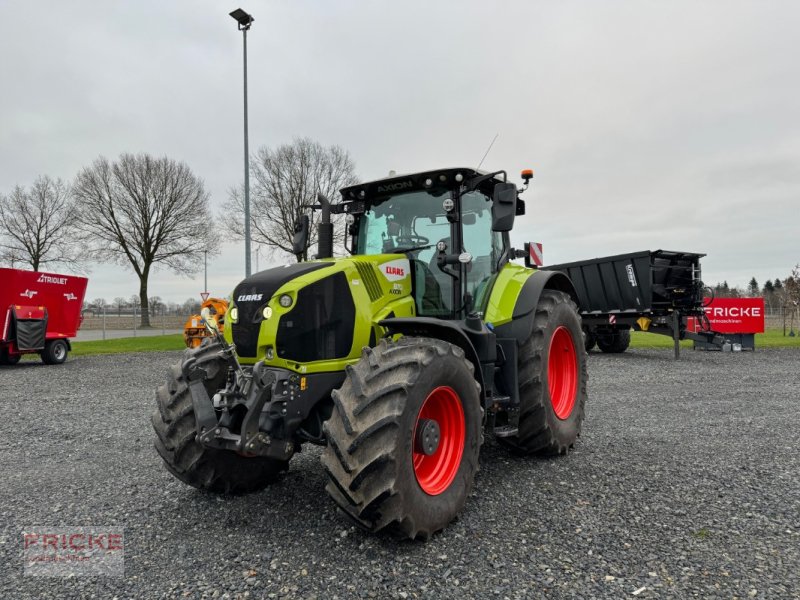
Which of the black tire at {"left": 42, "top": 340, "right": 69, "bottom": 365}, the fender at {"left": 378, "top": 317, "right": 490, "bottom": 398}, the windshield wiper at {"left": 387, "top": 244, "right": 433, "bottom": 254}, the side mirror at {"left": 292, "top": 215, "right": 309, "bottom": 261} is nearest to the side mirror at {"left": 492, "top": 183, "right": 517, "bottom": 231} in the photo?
the windshield wiper at {"left": 387, "top": 244, "right": 433, "bottom": 254}

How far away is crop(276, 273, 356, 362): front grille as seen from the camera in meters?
3.43

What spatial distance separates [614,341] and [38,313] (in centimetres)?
1616

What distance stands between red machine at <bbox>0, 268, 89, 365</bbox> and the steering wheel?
13.5m

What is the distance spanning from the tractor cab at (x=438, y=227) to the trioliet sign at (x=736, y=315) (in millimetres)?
14227

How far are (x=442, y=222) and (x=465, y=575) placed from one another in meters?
2.56

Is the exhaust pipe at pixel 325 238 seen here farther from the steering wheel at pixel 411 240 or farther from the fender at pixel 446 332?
the fender at pixel 446 332

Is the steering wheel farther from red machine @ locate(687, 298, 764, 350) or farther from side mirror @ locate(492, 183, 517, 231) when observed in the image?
red machine @ locate(687, 298, 764, 350)

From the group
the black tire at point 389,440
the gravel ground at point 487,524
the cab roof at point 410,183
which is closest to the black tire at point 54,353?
the gravel ground at point 487,524

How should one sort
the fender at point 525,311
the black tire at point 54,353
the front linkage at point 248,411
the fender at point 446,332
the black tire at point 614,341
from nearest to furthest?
1. the front linkage at point 248,411
2. the fender at point 446,332
3. the fender at point 525,311
4. the black tire at point 54,353
5. the black tire at point 614,341

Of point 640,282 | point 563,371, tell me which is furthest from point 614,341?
point 563,371

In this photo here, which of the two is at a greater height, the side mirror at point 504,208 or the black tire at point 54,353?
the side mirror at point 504,208

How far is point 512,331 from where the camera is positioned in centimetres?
455

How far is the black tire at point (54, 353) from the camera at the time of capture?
14.8 meters

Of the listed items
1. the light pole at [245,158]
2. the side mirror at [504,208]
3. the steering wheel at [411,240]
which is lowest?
the steering wheel at [411,240]
